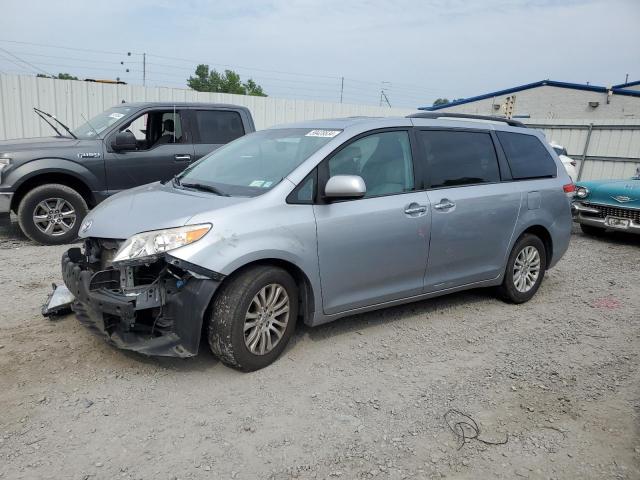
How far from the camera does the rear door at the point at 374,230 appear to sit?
3785 millimetres

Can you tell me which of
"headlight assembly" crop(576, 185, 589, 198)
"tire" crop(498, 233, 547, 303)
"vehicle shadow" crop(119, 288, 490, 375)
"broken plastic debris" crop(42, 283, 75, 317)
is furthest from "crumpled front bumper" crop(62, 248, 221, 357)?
"headlight assembly" crop(576, 185, 589, 198)

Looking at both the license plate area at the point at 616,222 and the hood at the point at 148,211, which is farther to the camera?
the license plate area at the point at 616,222

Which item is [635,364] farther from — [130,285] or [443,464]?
[130,285]

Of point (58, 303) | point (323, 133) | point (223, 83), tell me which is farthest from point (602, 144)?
point (223, 83)

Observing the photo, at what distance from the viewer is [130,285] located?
10.8ft

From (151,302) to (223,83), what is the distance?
2423 inches

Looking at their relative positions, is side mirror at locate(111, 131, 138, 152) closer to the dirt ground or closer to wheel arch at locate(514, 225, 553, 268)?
the dirt ground

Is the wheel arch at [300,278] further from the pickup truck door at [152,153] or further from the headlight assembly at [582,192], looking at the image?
the headlight assembly at [582,192]

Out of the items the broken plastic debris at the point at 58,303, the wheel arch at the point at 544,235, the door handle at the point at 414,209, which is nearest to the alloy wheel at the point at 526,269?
the wheel arch at the point at 544,235

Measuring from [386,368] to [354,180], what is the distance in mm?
1401

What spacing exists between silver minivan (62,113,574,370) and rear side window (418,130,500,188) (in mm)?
14

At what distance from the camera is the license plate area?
8549mm

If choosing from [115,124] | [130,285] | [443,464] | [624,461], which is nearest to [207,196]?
[130,285]

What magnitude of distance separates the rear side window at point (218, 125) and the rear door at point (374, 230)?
4.26m
